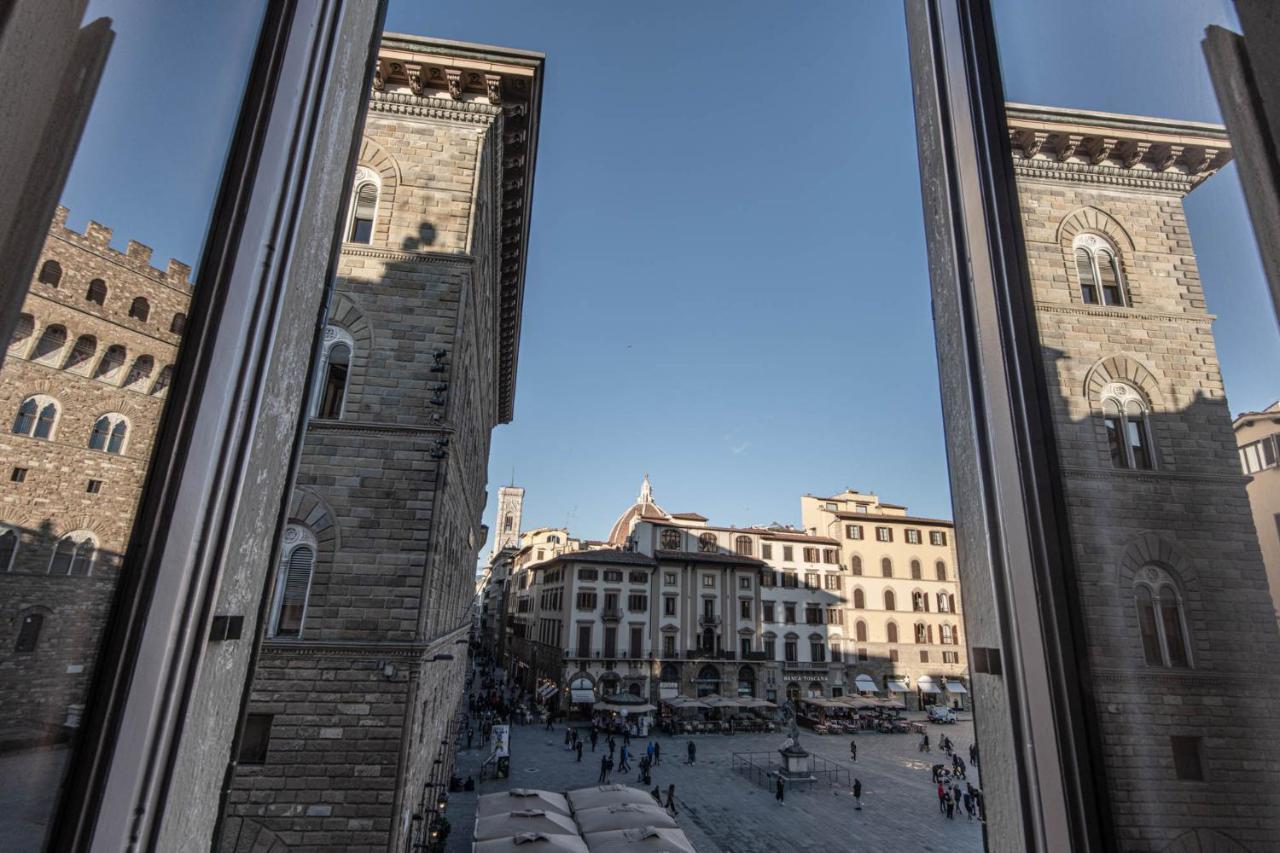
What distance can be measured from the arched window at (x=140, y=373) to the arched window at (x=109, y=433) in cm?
10

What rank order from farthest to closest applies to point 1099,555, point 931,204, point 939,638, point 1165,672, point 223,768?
point 939,638, point 931,204, point 223,768, point 1099,555, point 1165,672

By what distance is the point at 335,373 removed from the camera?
33.2ft

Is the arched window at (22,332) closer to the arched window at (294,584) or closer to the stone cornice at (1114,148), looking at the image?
the stone cornice at (1114,148)

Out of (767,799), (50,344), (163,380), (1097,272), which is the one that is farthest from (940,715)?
(50,344)

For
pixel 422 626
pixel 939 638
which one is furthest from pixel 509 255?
pixel 939 638

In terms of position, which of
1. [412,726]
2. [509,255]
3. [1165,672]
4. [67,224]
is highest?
[509,255]

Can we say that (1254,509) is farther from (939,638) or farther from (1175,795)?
(939,638)

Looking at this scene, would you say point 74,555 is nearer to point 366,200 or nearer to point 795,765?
point 366,200

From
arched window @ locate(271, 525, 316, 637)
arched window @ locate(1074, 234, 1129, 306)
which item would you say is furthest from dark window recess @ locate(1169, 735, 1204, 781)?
arched window @ locate(271, 525, 316, 637)

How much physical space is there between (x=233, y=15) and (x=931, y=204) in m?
2.90

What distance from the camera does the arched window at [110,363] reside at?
1682mm

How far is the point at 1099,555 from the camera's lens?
213cm

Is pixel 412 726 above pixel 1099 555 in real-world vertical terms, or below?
below

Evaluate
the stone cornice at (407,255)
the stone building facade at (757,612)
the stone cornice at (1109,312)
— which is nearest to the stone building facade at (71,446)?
the stone cornice at (1109,312)
